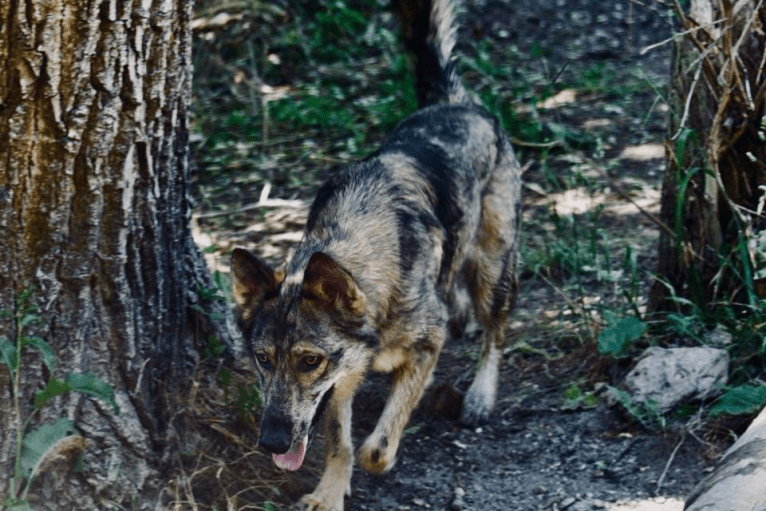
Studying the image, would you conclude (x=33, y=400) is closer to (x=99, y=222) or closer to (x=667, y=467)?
(x=99, y=222)

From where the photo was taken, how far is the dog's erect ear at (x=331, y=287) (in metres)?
4.39

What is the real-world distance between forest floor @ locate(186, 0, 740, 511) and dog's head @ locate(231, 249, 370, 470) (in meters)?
0.41

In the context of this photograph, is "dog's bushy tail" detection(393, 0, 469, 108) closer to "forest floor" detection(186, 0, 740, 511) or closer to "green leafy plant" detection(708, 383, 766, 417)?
"forest floor" detection(186, 0, 740, 511)

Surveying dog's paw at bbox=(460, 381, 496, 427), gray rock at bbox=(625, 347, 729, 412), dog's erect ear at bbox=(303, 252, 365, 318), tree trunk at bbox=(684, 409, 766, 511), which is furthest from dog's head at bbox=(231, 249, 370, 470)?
tree trunk at bbox=(684, 409, 766, 511)

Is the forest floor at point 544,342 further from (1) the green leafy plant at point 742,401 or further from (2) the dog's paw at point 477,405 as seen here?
(1) the green leafy plant at point 742,401

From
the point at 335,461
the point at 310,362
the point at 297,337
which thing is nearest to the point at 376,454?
the point at 335,461

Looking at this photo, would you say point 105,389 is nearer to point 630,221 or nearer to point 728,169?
point 728,169

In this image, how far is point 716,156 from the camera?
209 inches

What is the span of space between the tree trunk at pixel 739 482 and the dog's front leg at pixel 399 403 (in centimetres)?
172

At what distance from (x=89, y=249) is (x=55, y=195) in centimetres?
26

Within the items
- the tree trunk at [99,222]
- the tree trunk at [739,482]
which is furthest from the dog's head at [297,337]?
the tree trunk at [739,482]

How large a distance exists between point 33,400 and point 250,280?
Result: 105 cm

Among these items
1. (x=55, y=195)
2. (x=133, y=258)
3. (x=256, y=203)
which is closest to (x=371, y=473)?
(x=133, y=258)

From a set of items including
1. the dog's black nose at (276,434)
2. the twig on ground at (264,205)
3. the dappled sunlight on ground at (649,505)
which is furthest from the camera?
the twig on ground at (264,205)
